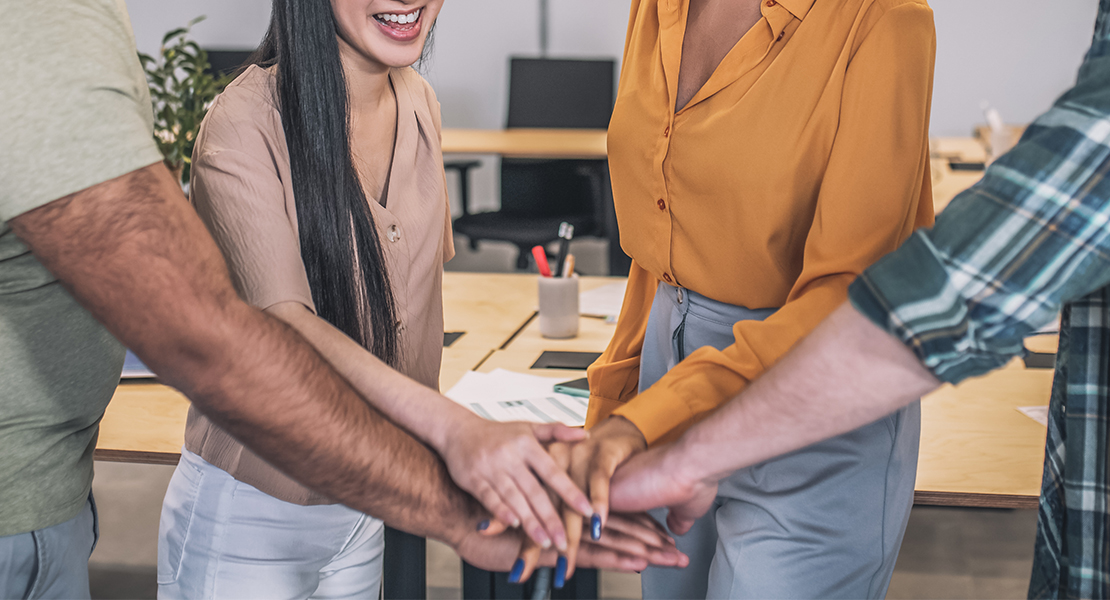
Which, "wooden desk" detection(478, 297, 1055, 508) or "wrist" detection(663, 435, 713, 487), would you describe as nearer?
"wrist" detection(663, 435, 713, 487)

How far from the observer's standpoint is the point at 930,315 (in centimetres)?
73

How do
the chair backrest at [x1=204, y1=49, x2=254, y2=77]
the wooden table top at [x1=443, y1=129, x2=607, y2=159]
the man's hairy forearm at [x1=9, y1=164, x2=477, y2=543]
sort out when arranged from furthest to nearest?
1. the chair backrest at [x1=204, y1=49, x2=254, y2=77]
2. the wooden table top at [x1=443, y1=129, x2=607, y2=159]
3. the man's hairy forearm at [x1=9, y1=164, x2=477, y2=543]

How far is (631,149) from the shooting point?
1275 mm

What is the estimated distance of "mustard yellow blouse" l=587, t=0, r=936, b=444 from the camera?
102cm

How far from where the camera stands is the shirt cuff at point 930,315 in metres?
0.73

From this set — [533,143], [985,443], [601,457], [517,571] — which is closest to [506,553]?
[517,571]

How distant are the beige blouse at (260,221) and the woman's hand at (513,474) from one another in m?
0.19

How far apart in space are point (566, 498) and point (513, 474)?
0.08 meters

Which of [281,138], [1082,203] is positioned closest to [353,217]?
[281,138]

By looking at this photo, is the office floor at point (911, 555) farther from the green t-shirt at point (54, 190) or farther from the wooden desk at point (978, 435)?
the green t-shirt at point (54, 190)

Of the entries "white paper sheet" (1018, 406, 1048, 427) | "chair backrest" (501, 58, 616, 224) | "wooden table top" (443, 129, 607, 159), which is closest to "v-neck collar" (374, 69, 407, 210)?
"white paper sheet" (1018, 406, 1048, 427)

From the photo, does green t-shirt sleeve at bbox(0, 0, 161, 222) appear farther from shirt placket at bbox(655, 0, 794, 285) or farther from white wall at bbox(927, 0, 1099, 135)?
white wall at bbox(927, 0, 1099, 135)

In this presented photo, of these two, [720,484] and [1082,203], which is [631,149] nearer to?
[720,484]

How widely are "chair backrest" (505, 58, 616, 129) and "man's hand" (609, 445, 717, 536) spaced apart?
4381mm
